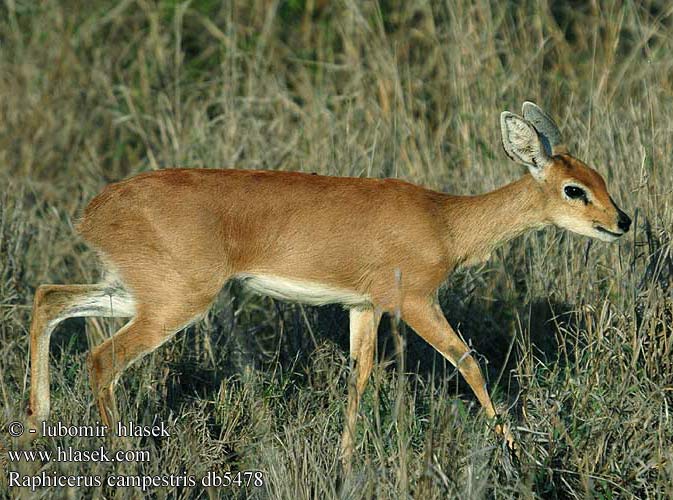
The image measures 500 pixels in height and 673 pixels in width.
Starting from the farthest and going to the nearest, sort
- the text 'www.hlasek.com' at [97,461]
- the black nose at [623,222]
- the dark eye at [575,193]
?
the dark eye at [575,193]
the black nose at [623,222]
the text 'www.hlasek.com' at [97,461]

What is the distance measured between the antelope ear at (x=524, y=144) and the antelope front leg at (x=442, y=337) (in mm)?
839

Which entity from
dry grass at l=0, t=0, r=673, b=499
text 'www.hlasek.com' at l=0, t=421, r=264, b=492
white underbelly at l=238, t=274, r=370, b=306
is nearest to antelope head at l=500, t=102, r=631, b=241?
dry grass at l=0, t=0, r=673, b=499

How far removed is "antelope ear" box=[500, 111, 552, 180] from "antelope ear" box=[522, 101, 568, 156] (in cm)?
13

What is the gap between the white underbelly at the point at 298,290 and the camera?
16.2 feet

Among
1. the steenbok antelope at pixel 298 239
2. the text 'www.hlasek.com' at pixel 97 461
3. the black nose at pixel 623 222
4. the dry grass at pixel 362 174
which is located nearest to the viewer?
the text 'www.hlasek.com' at pixel 97 461

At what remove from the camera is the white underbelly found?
495cm

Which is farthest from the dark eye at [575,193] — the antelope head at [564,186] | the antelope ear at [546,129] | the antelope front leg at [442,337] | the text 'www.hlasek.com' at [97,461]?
the text 'www.hlasek.com' at [97,461]

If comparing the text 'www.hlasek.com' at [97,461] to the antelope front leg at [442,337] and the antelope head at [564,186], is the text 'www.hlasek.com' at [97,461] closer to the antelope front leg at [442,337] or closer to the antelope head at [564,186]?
the antelope front leg at [442,337]

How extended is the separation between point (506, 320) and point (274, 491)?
231 centimetres

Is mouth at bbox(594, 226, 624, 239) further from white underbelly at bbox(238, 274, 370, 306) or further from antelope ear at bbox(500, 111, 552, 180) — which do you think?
white underbelly at bbox(238, 274, 370, 306)

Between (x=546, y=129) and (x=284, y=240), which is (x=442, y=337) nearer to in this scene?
(x=284, y=240)

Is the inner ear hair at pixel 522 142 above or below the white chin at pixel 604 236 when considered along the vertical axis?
above

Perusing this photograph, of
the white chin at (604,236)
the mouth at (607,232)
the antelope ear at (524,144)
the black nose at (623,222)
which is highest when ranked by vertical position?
the antelope ear at (524,144)

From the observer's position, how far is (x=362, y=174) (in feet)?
21.2
